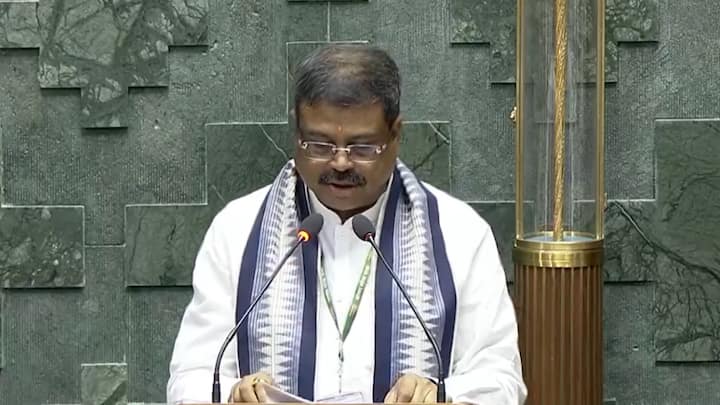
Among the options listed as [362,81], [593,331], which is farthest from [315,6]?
[362,81]

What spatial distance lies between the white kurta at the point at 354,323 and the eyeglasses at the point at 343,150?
23 centimetres

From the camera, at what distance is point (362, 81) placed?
2.68 m

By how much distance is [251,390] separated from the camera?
8.31 ft

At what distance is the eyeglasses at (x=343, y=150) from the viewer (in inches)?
105

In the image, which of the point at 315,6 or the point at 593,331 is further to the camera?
→ the point at 315,6

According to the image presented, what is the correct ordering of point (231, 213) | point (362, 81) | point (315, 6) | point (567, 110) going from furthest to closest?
point (315, 6), point (567, 110), point (231, 213), point (362, 81)

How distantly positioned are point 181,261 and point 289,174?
1.58 metres

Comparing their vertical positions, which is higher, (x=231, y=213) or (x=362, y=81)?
(x=362, y=81)

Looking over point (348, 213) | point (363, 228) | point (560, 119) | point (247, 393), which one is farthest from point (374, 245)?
point (560, 119)

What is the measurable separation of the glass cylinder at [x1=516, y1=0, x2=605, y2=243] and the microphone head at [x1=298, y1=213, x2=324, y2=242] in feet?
4.71

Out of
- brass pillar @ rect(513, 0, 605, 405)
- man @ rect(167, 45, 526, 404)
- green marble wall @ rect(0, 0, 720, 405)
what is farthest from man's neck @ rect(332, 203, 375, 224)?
green marble wall @ rect(0, 0, 720, 405)

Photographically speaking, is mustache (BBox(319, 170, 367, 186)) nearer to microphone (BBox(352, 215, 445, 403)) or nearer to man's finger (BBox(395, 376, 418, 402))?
microphone (BBox(352, 215, 445, 403))

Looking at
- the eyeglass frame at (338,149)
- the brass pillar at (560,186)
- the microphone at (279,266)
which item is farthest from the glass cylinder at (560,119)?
the microphone at (279,266)

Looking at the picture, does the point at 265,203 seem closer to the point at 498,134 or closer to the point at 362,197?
the point at 362,197
